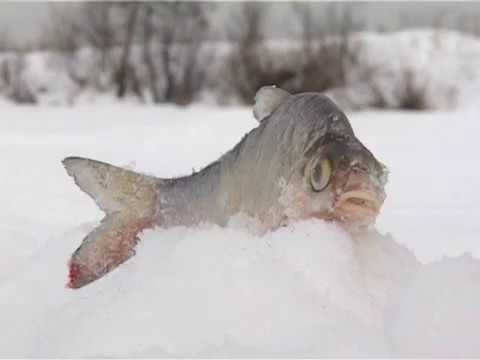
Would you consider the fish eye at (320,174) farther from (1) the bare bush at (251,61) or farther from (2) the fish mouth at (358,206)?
(1) the bare bush at (251,61)

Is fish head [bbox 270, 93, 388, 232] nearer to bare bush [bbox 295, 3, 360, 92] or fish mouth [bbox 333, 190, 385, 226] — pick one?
fish mouth [bbox 333, 190, 385, 226]

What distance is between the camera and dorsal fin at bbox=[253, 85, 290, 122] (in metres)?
1.57

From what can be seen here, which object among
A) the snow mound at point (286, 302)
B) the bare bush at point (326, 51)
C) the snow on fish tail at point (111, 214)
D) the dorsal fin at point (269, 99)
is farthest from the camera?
the bare bush at point (326, 51)

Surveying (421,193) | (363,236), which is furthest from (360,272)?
(421,193)

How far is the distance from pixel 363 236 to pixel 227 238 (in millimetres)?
209

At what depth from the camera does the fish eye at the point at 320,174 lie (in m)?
1.29

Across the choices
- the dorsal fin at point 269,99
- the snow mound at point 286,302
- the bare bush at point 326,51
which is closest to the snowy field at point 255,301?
the snow mound at point 286,302

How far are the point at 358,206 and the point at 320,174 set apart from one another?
0.07 meters

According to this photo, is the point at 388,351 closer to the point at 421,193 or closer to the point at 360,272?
the point at 360,272

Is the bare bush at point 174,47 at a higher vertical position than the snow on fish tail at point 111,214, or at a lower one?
higher

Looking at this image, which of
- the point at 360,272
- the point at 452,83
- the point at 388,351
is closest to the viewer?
the point at 388,351

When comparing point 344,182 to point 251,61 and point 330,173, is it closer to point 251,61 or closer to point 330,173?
point 330,173

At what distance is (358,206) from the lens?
1297 millimetres

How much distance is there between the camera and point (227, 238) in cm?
142
